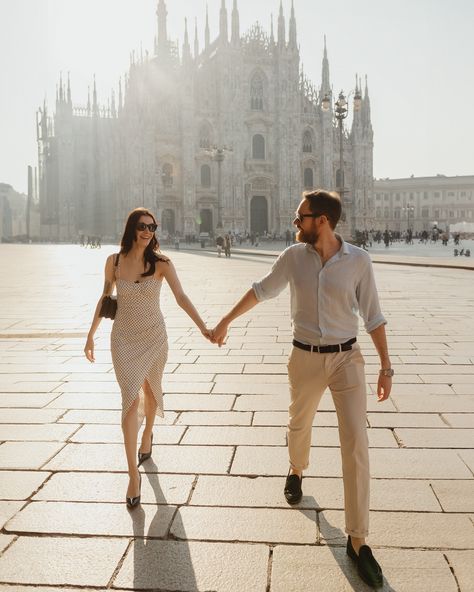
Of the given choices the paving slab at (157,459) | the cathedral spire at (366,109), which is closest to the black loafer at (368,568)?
the paving slab at (157,459)

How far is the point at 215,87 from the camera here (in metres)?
56.0

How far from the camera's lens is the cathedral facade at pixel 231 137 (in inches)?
2127

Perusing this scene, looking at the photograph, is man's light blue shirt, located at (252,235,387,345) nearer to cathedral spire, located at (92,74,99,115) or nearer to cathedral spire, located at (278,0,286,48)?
cathedral spire, located at (278,0,286,48)

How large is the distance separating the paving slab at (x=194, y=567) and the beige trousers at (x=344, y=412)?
41 cm

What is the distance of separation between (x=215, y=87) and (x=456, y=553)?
2247 inches

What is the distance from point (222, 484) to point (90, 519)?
69 cm

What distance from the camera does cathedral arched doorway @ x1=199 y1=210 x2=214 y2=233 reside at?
55.8m

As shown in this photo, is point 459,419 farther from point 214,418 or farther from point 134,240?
point 134,240

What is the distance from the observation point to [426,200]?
97938mm

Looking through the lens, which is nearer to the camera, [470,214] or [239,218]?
[239,218]

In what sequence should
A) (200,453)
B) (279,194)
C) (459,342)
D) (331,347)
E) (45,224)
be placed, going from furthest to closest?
(45,224)
(279,194)
(459,342)
(200,453)
(331,347)

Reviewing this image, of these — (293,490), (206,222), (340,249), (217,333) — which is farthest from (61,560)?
(206,222)

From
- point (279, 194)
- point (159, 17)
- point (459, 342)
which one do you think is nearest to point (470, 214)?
point (279, 194)

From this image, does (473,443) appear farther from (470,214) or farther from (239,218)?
(470,214)
